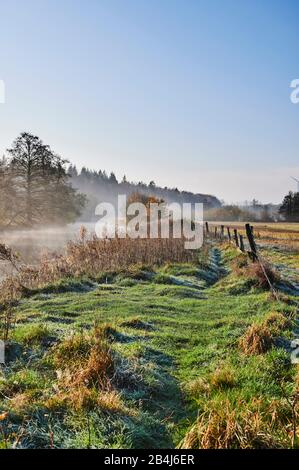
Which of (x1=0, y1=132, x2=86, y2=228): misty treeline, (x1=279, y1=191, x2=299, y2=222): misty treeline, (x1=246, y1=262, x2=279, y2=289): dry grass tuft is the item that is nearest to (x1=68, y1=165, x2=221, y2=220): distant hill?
(x1=279, y1=191, x2=299, y2=222): misty treeline

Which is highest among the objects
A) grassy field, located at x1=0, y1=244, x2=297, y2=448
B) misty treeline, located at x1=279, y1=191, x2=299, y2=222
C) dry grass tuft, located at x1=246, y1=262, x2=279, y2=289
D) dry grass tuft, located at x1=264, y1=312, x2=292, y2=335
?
misty treeline, located at x1=279, y1=191, x2=299, y2=222

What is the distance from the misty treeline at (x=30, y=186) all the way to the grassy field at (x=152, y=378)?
3385cm

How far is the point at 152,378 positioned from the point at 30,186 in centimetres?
4092

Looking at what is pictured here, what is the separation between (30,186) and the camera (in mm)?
43469

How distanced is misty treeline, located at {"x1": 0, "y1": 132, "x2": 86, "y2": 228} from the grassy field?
33854mm

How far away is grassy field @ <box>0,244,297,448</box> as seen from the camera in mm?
3764

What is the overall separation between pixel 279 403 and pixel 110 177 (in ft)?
483

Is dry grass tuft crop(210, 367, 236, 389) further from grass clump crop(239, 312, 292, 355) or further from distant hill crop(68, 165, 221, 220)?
distant hill crop(68, 165, 221, 220)

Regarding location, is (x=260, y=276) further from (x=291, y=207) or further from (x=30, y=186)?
(x=291, y=207)

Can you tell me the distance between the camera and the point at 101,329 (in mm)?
6754

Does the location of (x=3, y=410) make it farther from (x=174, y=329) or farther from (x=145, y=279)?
(x=145, y=279)

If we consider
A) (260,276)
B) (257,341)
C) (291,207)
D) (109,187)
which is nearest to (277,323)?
(257,341)

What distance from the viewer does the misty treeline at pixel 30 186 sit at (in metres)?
41.3

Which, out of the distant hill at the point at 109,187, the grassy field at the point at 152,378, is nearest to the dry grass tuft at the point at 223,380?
the grassy field at the point at 152,378
